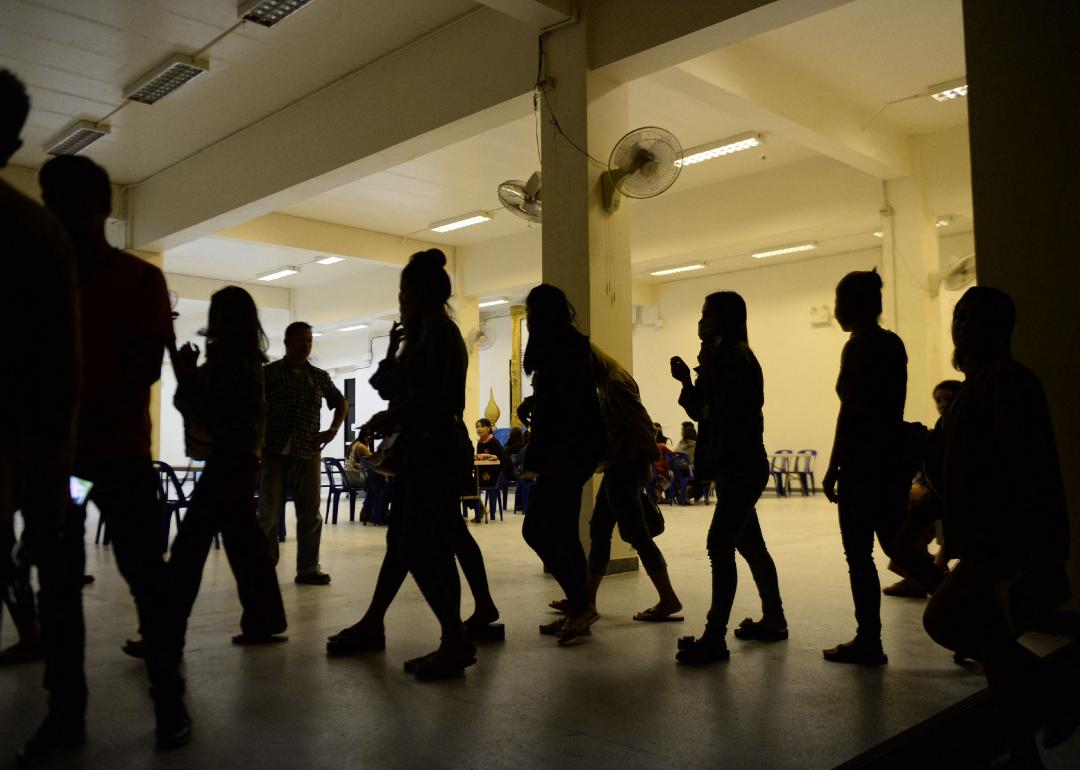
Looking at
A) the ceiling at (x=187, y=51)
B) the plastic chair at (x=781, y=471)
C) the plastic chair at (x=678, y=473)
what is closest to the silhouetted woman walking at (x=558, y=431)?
the ceiling at (x=187, y=51)

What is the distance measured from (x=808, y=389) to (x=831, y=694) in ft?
39.5

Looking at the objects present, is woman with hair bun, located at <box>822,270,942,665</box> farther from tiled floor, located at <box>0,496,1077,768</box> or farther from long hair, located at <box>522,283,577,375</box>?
long hair, located at <box>522,283,577,375</box>

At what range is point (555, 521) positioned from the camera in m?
3.18

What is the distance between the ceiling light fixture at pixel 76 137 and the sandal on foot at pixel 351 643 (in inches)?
276

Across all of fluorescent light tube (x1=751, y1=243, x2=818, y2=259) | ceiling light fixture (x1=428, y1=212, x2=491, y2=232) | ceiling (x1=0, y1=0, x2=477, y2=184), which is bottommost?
fluorescent light tube (x1=751, y1=243, x2=818, y2=259)

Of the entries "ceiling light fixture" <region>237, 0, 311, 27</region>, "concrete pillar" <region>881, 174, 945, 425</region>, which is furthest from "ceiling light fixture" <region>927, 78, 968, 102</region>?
"ceiling light fixture" <region>237, 0, 311, 27</region>

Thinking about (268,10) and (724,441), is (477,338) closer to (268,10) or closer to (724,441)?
(268,10)

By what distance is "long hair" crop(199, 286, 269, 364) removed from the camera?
2998mm

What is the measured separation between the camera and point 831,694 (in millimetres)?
2637

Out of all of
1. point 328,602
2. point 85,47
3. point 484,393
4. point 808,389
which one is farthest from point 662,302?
point 328,602

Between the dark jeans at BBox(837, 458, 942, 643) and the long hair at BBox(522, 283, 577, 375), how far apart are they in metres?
1.12

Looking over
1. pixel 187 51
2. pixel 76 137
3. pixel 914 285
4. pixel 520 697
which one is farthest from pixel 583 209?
pixel 76 137

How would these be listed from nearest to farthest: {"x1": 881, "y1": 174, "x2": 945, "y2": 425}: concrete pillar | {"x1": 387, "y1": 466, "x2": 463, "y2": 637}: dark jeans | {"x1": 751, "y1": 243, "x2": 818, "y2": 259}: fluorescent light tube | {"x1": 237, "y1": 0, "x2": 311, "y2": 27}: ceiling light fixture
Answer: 1. {"x1": 387, "y1": 466, "x2": 463, "y2": 637}: dark jeans
2. {"x1": 237, "y1": 0, "x2": 311, "y2": 27}: ceiling light fixture
3. {"x1": 881, "y1": 174, "x2": 945, "y2": 425}: concrete pillar
4. {"x1": 751, "y1": 243, "x2": 818, "y2": 259}: fluorescent light tube

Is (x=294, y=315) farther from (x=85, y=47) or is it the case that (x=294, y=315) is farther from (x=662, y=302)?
(x=85, y=47)
